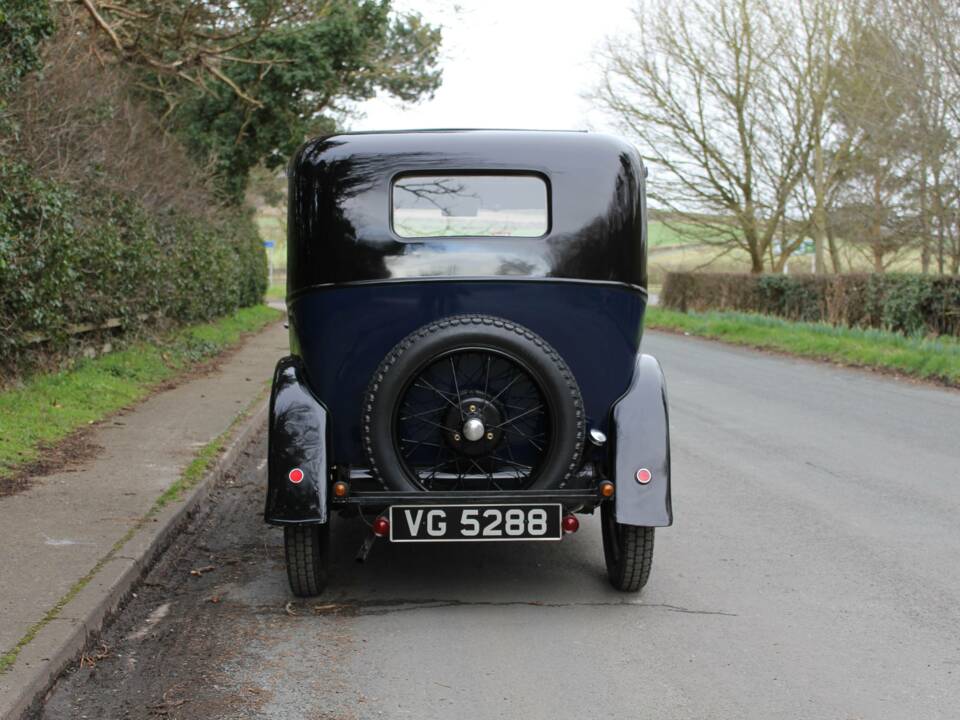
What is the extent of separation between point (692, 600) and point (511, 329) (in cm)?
158

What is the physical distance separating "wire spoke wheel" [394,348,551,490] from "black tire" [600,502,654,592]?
19.5 inches

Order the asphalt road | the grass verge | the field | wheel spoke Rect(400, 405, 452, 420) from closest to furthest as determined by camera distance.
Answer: the asphalt road, the grass verge, wheel spoke Rect(400, 405, 452, 420), the field

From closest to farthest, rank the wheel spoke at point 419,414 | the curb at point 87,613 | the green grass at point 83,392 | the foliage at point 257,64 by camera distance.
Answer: the curb at point 87,613 < the wheel spoke at point 419,414 < the green grass at point 83,392 < the foliage at point 257,64

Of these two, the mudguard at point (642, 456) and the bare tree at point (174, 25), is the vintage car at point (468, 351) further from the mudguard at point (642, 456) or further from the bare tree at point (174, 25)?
the bare tree at point (174, 25)

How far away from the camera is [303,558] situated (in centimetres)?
519

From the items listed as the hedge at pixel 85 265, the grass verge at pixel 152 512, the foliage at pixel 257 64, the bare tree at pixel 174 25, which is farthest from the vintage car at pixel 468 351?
the foliage at pixel 257 64

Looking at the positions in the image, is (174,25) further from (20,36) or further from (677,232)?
(677,232)

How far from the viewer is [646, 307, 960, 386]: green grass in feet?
52.7

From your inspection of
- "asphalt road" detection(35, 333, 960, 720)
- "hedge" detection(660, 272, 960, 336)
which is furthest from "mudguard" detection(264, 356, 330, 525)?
"hedge" detection(660, 272, 960, 336)

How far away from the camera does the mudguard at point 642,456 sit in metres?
5.08

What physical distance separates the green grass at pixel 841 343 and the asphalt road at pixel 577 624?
866cm

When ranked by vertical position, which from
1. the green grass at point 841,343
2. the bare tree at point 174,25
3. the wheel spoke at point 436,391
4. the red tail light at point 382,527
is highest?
the bare tree at point 174,25

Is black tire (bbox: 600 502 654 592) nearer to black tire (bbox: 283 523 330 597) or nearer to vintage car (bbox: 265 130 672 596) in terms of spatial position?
vintage car (bbox: 265 130 672 596)

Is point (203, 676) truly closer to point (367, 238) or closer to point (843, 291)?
point (367, 238)
